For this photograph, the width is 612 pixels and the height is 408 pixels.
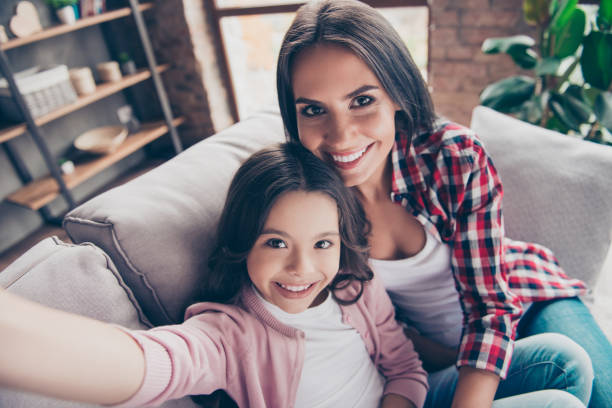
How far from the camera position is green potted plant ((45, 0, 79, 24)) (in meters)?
2.39

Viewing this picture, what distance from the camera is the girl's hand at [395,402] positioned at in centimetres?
87

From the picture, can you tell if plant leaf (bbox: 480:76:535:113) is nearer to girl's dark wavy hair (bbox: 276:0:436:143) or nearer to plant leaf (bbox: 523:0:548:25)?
plant leaf (bbox: 523:0:548:25)

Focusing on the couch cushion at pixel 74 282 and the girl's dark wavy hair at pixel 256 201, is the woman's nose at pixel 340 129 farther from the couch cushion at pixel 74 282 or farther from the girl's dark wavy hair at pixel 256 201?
the couch cushion at pixel 74 282

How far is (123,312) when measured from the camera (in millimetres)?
751

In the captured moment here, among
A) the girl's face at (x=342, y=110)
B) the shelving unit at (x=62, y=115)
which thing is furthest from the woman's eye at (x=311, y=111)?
the shelving unit at (x=62, y=115)

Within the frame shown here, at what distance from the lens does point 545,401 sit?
29.8 inches

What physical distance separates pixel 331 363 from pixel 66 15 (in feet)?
8.70

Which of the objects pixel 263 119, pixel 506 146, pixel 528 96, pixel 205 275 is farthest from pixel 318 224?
pixel 528 96

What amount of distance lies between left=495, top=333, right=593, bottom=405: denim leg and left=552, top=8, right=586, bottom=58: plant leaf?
1.14 metres

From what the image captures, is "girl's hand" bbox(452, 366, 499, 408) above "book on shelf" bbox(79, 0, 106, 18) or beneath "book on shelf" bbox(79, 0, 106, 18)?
beneath

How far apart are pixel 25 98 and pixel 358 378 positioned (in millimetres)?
2371

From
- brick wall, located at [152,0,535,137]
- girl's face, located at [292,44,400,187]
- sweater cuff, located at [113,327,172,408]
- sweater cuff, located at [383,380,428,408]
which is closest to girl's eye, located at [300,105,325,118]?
girl's face, located at [292,44,400,187]

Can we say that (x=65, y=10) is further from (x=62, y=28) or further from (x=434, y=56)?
(x=434, y=56)

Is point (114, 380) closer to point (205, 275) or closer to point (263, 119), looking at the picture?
point (205, 275)
